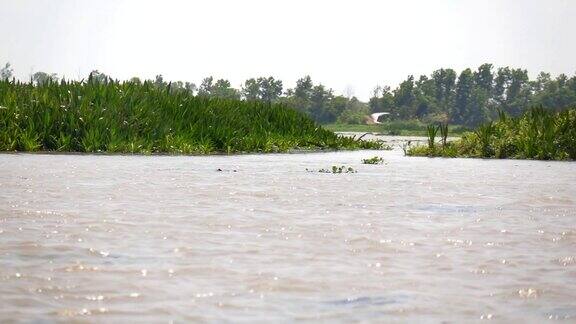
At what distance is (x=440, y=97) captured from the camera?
121375mm

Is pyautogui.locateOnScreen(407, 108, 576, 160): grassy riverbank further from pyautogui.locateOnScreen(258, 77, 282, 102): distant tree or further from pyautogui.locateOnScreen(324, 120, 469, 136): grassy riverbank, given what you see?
pyautogui.locateOnScreen(258, 77, 282, 102): distant tree

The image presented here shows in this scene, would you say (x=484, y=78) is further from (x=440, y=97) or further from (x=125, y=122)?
(x=125, y=122)

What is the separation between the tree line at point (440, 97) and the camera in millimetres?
109750

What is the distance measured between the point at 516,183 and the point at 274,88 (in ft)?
358

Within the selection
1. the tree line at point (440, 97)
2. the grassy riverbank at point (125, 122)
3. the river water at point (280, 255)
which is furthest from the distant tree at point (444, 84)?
the river water at point (280, 255)

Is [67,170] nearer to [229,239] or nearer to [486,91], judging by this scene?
[229,239]

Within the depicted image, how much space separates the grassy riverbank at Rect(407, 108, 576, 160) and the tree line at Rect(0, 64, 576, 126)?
274 feet

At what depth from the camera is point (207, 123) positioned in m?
20.6

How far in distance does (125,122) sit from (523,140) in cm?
919

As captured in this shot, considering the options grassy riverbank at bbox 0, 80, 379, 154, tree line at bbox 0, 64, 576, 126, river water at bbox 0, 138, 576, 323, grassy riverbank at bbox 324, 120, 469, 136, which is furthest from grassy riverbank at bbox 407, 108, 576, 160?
tree line at bbox 0, 64, 576, 126

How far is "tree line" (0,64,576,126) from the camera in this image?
109750 millimetres

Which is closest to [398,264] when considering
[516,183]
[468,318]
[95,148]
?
[468,318]

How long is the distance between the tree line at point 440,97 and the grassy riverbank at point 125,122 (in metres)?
82.0

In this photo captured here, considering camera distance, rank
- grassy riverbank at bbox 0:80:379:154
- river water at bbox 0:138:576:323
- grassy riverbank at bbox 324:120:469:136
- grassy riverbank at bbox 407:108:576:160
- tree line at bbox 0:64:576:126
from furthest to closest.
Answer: tree line at bbox 0:64:576:126 < grassy riverbank at bbox 324:120:469:136 < grassy riverbank at bbox 407:108:576:160 < grassy riverbank at bbox 0:80:379:154 < river water at bbox 0:138:576:323
